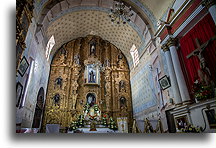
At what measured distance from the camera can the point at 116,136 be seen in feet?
7.86

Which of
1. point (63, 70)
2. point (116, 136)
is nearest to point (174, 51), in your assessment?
point (116, 136)

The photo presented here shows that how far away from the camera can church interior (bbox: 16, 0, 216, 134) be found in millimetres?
3730

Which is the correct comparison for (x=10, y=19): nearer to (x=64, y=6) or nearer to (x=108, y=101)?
(x=64, y=6)

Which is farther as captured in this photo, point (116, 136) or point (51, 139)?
point (116, 136)

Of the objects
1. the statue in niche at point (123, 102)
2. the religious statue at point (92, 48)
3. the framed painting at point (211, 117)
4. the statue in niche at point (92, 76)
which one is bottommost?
the framed painting at point (211, 117)

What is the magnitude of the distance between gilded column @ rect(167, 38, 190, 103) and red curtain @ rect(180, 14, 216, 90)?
0.21m

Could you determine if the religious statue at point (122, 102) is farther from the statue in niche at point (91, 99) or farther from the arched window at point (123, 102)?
the statue in niche at point (91, 99)

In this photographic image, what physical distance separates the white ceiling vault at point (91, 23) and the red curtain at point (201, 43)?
10.9ft

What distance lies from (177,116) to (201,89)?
1.56 meters

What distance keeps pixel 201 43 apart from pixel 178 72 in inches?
59.5

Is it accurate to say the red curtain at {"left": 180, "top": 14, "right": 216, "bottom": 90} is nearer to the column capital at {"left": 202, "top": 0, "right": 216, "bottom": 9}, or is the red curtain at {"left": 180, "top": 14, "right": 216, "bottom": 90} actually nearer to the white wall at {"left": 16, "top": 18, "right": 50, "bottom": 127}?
the column capital at {"left": 202, "top": 0, "right": 216, "bottom": 9}

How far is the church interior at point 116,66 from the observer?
373 cm

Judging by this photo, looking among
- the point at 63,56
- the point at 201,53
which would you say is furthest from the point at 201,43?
the point at 63,56

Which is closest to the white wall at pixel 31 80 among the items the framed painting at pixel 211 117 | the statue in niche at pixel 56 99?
the statue in niche at pixel 56 99
